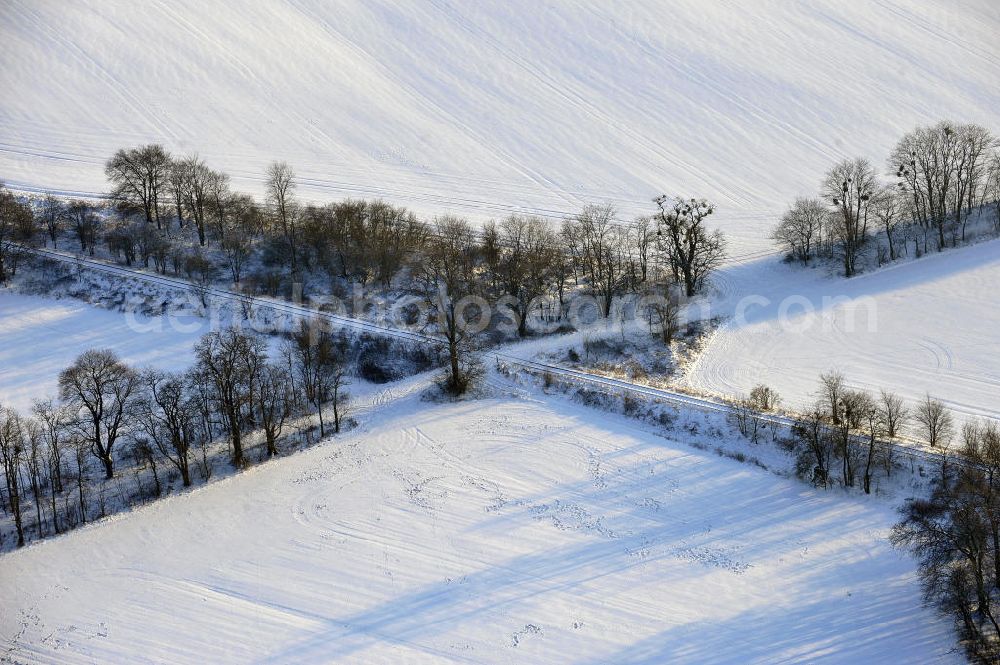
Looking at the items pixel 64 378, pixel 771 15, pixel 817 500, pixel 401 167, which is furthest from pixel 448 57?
pixel 817 500

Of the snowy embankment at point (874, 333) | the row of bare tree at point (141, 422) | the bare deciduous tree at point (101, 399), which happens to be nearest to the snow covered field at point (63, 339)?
the row of bare tree at point (141, 422)

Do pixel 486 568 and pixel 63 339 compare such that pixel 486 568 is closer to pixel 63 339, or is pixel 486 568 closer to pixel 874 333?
pixel 874 333

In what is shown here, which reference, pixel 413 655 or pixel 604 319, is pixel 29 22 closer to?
pixel 604 319

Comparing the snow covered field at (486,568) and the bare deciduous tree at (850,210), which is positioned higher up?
the bare deciduous tree at (850,210)

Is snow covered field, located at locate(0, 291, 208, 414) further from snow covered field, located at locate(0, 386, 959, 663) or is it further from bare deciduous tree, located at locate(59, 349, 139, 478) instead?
snow covered field, located at locate(0, 386, 959, 663)

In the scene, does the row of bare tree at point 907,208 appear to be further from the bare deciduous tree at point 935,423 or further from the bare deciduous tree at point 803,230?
the bare deciduous tree at point 935,423
